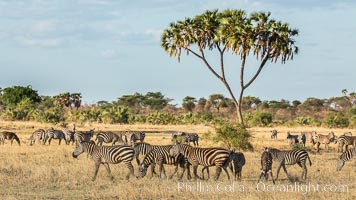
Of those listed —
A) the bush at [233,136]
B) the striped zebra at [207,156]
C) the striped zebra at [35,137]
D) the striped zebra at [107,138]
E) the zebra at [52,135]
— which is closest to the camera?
the striped zebra at [207,156]

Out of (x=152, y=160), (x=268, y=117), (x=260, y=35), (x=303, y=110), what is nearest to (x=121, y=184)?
(x=152, y=160)

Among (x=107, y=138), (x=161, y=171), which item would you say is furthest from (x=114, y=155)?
(x=107, y=138)

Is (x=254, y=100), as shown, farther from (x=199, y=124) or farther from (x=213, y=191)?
(x=213, y=191)

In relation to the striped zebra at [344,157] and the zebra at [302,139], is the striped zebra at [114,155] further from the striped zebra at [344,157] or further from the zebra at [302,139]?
the zebra at [302,139]

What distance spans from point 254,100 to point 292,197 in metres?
96.2

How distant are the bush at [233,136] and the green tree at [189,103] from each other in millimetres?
78692

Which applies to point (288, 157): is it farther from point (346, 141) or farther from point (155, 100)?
point (155, 100)

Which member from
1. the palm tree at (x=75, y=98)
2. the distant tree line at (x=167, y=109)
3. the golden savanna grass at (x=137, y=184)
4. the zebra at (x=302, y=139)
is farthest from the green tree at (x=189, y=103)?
the golden savanna grass at (x=137, y=184)

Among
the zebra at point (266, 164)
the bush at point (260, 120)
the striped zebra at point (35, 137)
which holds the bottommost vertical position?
the zebra at point (266, 164)

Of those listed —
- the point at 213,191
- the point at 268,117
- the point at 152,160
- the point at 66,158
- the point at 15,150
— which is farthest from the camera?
the point at 268,117

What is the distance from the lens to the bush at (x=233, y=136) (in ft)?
100

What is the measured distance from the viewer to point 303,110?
10650 cm

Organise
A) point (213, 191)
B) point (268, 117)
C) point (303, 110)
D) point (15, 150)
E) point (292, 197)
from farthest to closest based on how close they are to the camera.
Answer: point (303, 110) < point (268, 117) < point (15, 150) < point (213, 191) < point (292, 197)

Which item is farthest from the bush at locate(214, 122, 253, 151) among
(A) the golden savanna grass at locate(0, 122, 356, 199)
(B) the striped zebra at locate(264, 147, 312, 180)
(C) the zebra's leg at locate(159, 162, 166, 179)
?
(C) the zebra's leg at locate(159, 162, 166, 179)
